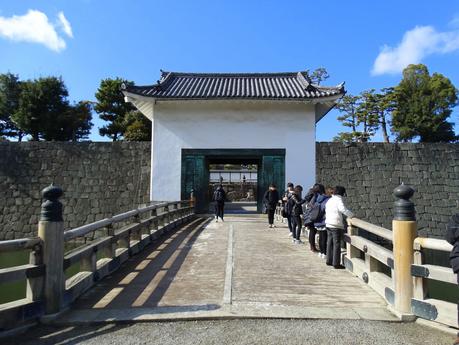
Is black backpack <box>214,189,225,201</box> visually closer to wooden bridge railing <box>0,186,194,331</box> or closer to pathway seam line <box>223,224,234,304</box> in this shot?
pathway seam line <box>223,224,234,304</box>

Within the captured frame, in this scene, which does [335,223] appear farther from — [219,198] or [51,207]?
[219,198]

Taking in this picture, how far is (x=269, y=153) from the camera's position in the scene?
15562 mm

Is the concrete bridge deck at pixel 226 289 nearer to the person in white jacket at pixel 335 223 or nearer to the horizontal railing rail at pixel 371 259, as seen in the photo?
the horizontal railing rail at pixel 371 259

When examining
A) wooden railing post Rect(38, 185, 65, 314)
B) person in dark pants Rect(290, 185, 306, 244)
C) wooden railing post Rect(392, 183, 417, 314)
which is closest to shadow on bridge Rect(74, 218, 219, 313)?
wooden railing post Rect(38, 185, 65, 314)

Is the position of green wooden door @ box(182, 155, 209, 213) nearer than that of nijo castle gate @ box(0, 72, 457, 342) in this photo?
No

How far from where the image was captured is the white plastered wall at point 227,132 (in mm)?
15570

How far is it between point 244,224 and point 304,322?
820 cm

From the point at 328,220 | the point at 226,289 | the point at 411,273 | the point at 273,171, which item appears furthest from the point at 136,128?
the point at 411,273

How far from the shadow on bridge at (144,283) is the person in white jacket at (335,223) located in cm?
263

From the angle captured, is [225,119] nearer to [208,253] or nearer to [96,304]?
[208,253]

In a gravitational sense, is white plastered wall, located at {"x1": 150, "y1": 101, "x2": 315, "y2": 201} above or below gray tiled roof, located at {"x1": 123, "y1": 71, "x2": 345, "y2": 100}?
below

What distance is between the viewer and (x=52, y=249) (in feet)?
13.5

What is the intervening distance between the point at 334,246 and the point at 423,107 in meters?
26.1

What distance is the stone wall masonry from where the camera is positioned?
52.0ft
